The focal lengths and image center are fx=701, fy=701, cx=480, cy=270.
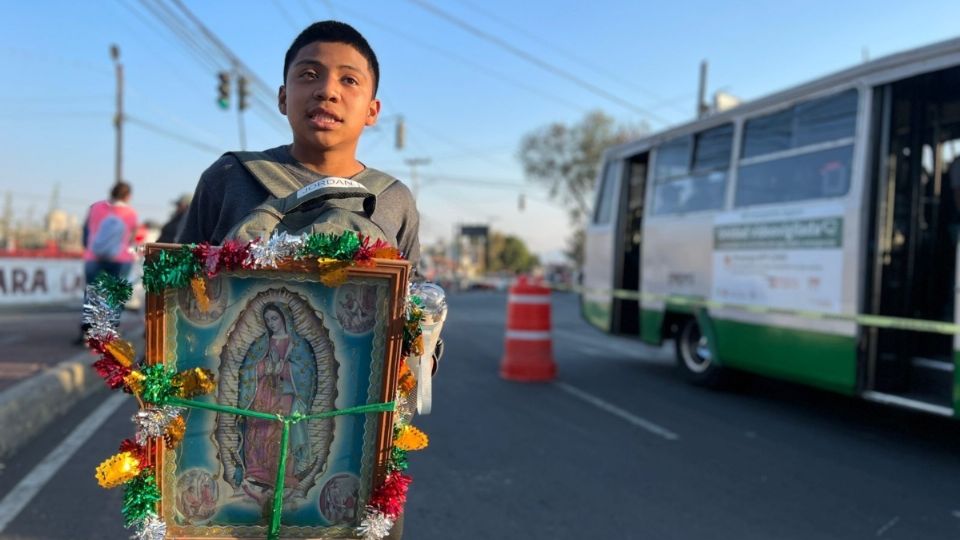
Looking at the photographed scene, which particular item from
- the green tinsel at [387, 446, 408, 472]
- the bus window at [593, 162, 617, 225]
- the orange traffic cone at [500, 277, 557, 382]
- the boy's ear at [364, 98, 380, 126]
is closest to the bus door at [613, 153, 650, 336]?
the bus window at [593, 162, 617, 225]

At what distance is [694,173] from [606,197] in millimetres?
1992

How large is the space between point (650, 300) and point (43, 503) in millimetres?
6606

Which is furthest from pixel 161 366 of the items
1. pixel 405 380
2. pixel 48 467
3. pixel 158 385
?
pixel 48 467

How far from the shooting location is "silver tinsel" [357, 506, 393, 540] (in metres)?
1.52

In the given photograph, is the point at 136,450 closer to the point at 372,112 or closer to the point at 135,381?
the point at 135,381

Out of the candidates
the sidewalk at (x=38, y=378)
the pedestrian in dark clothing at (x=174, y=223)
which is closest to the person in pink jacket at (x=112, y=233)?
the pedestrian in dark clothing at (x=174, y=223)

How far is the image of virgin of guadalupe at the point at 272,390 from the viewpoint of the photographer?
A: 1.48 m

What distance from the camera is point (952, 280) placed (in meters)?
6.37

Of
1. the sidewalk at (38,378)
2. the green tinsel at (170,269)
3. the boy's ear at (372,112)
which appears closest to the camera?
the green tinsel at (170,269)

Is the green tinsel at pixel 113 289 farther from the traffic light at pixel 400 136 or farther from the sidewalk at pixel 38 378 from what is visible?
the traffic light at pixel 400 136

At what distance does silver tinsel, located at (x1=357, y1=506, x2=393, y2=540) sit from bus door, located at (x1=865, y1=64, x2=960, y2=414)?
514 centimetres

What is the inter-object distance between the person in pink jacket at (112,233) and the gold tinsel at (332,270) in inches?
279

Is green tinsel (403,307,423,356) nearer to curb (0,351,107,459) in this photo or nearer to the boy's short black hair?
the boy's short black hair

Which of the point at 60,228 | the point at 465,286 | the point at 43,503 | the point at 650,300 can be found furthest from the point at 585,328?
the point at 60,228
